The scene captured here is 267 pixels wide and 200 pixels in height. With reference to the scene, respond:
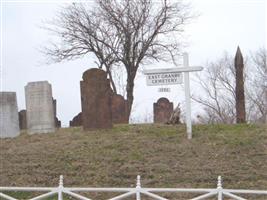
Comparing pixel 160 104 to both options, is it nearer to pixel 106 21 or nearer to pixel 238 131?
pixel 238 131

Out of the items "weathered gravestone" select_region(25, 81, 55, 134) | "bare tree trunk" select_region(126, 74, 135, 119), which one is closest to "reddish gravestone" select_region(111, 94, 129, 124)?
"weathered gravestone" select_region(25, 81, 55, 134)

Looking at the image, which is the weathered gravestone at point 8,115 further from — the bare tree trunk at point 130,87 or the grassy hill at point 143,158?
the bare tree trunk at point 130,87

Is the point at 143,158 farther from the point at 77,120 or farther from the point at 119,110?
the point at 77,120

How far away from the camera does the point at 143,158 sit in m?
12.8

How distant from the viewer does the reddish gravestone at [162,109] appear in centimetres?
2073

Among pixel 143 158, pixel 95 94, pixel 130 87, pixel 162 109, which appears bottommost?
pixel 143 158

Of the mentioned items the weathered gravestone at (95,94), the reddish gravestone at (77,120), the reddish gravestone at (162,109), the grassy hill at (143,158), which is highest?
the weathered gravestone at (95,94)

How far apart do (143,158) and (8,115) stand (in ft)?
16.6

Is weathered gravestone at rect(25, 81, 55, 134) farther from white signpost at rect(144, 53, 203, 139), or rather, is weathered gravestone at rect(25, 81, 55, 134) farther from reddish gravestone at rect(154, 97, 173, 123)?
reddish gravestone at rect(154, 97, 173, 123)

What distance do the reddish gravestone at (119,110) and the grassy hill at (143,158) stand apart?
4.19 metres

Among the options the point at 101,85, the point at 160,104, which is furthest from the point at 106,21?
the point at 101,85

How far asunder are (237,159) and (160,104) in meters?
8.68

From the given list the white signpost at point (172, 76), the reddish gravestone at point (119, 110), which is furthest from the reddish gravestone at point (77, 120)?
the white signpost at point (172, 76)

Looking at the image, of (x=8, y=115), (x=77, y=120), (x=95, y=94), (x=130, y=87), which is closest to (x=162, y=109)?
(x=77, y=120)
